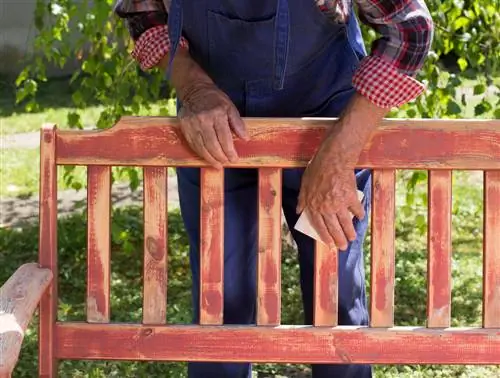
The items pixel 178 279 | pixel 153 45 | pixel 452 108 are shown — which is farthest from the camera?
pixel 178 279

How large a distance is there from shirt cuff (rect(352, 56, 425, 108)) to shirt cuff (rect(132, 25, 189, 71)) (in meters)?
0.51

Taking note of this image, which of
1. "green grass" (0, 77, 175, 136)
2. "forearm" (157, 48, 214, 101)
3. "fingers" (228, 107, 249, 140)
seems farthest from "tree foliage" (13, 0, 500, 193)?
"green grass" (0, 77, 175, 136)

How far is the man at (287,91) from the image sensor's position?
2391 mm

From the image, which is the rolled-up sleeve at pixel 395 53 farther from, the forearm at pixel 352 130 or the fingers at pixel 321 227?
the fingers at pixel 321 227

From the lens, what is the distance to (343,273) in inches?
103

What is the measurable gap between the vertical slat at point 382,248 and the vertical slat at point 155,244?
47 cm

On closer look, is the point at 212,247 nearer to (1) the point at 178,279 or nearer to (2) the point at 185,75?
(2) the point at 185,75

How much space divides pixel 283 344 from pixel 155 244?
0.36m

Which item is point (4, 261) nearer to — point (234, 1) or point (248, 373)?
point (248, 373)

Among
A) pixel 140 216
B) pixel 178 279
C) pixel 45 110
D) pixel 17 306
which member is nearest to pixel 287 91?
pixel 17 306

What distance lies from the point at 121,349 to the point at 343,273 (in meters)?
0.54

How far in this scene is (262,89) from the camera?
2549 mm

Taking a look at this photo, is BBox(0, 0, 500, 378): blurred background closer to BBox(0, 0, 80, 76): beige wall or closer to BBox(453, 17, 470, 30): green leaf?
BBox(453, 17, 470, 30): green leaf

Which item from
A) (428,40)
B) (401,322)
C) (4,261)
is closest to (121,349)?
(428,40)
